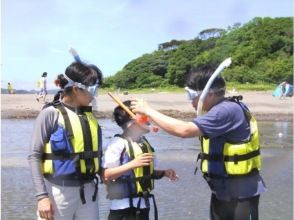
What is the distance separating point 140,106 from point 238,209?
1.02m

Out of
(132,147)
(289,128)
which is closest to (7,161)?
(132,147)

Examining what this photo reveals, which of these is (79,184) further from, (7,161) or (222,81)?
(7,161)

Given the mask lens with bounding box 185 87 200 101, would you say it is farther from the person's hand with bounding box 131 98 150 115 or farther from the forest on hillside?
the forest on hillside

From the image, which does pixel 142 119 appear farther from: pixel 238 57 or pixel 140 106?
pixel 238 57

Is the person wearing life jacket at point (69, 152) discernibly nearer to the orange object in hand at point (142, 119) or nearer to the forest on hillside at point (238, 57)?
the orange object in hand at point (142, 119)

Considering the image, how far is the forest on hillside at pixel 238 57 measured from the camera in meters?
42.3

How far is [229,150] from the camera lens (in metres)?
3.87

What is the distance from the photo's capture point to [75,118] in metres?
3.94

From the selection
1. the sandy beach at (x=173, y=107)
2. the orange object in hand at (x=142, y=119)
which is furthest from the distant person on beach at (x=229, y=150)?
the sandy beach at (x=173, y=107)

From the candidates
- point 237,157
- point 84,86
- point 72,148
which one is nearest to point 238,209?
point 237,157

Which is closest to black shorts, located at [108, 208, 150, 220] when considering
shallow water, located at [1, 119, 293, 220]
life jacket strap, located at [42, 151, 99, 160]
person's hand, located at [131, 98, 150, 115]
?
life jacket strap, located at [42, 151, 99, 160]

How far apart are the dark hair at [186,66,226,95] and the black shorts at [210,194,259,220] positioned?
799 mm

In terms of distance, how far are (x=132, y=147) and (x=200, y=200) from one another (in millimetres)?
3497

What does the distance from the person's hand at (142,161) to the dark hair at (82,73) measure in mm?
647
